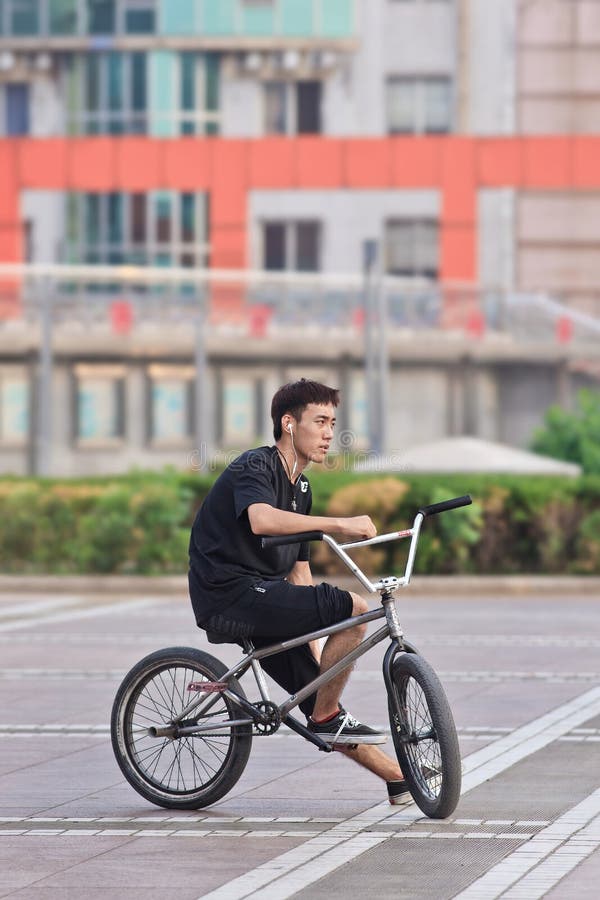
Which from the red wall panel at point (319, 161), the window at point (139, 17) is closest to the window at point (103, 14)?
the window at point (139, 17)

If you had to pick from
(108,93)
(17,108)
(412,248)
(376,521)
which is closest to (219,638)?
(376,521)

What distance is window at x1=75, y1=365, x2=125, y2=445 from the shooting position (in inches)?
2047

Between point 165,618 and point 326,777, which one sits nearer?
point 326,777

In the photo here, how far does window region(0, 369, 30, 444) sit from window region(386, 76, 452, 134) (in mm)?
17062

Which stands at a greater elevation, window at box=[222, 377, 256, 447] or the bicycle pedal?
the bicycle pedal

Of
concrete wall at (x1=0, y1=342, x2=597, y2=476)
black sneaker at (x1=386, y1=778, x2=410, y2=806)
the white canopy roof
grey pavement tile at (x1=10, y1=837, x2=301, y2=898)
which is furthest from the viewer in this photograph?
concrete wall at (x1=0, y1=342, x2=597, y2=476)

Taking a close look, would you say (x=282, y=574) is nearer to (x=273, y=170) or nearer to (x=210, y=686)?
(x=210, y=686)

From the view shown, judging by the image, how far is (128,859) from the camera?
7.64 metres

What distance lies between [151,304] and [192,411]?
645 centimetres

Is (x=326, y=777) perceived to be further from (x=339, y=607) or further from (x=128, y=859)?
(x=128, y=859)

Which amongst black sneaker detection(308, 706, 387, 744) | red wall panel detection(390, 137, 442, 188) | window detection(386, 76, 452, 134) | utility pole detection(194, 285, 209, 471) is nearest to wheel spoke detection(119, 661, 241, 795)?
black sneaker detection(308, 706, 387, 744)

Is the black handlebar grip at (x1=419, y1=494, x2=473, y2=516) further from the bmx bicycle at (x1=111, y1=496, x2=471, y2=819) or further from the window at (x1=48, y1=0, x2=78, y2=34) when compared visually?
the window at (x1=48, y1=0, x2=78, y2=34)

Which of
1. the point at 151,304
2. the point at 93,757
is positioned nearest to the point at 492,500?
the point at 93,757

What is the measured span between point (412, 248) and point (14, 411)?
15.6 meters
